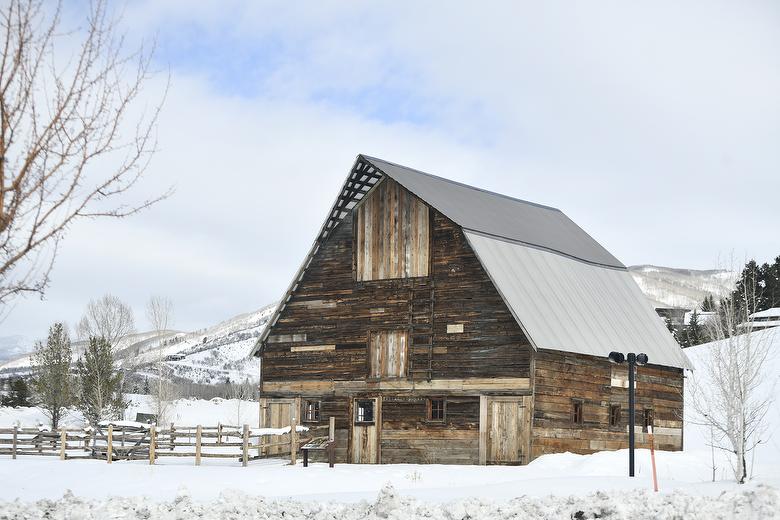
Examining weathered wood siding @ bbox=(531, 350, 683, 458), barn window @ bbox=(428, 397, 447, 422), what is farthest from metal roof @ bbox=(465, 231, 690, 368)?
barn window @ bbox=(428, 397, 447, 422)

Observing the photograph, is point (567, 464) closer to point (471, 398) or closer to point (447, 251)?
point (471, 398)

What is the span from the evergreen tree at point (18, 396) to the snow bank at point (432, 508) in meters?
66.1

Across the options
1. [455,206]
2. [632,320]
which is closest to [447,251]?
[455,206]

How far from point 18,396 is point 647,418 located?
54.8m

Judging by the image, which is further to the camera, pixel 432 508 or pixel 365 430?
pixel 365 430

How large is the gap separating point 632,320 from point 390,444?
1099cm

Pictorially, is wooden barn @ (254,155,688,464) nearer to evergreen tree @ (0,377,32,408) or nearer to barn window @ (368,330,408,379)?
barn window @ (368,330,408,379)

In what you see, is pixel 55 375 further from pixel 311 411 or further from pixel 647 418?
pixel 647 418

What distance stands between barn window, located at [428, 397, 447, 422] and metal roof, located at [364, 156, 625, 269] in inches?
213

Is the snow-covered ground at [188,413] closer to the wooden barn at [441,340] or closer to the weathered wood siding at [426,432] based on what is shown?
the wooden barn at [441,340]

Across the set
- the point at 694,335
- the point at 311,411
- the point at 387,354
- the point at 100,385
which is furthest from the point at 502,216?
the point at 694,335

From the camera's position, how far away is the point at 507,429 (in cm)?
3156

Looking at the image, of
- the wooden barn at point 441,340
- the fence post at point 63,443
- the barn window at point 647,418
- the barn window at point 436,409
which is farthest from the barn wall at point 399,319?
the barn window at point 647,418

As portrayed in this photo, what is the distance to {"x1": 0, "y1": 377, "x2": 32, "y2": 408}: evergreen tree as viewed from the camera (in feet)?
257
